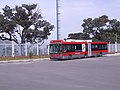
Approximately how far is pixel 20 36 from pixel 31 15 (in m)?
5.03

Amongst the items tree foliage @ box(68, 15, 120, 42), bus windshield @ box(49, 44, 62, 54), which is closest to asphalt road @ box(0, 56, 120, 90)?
bus windshield @ box(49, 44, 62, 54)

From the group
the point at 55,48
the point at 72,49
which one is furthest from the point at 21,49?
the point at 72,49

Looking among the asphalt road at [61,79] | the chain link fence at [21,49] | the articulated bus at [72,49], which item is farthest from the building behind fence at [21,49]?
the asphalt road at [61,79]

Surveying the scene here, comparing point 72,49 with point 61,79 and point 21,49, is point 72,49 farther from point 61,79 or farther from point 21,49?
point 61,79

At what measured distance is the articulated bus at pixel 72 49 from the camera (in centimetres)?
4291

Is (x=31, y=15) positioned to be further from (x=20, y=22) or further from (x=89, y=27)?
(x=89, y=27)

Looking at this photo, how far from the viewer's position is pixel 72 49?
4488cm

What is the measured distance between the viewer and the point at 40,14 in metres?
65.0

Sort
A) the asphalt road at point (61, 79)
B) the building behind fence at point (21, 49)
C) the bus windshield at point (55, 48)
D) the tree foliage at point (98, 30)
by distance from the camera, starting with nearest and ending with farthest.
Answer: the asphalt road at point (61, 79) < the bus windshield at point (55, 48) < the building behind fence at point (21, 49) < the tree foliage at point (98, 30)

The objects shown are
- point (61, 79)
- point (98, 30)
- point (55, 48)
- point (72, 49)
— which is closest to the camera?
point (61, 79)

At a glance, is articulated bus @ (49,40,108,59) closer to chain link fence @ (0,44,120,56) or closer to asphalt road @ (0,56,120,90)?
chain link fence @ (0,44,120,56)

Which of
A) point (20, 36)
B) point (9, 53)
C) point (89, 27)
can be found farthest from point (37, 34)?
point (89, 27)

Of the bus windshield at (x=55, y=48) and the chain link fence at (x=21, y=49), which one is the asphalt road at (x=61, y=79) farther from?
the chain link fence at (x=21, y=49)

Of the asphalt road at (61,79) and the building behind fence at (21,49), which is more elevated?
the building behind fence at (21,49)
